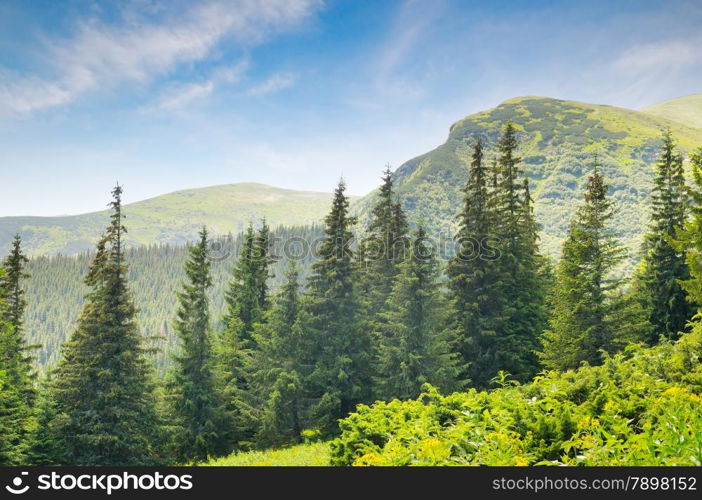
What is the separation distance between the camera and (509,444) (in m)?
6.22

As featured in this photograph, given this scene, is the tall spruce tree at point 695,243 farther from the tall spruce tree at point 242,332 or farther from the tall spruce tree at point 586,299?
the tall spruce tree at point 242,332

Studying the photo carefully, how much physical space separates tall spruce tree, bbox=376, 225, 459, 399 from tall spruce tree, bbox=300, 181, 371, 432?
6.67ft

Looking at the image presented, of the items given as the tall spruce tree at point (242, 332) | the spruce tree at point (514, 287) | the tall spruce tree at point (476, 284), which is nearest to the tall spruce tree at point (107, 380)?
the tall spruce tree at point (242, 332)

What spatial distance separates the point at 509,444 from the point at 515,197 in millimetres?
25249

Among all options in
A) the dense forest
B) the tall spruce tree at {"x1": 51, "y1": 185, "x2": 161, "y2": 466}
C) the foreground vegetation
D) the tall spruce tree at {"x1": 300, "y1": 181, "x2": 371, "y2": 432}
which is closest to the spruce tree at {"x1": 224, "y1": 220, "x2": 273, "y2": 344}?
the dense forest

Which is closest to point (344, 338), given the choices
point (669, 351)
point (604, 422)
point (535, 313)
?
point (535, 313)

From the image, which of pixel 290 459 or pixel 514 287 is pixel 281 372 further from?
pixel 514 287

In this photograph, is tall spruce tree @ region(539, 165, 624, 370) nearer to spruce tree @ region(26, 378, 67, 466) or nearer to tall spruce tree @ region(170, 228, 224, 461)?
tall spruce tree @ region(170, 228, 224, 461)

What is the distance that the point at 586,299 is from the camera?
21.1 meters

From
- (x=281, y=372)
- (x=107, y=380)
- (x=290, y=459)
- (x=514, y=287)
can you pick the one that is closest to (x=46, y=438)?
(x=107, y=380)

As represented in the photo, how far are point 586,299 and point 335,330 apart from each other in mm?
14919

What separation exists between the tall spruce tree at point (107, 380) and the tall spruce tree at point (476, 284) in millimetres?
20568

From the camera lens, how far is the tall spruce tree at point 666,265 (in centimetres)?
2641
